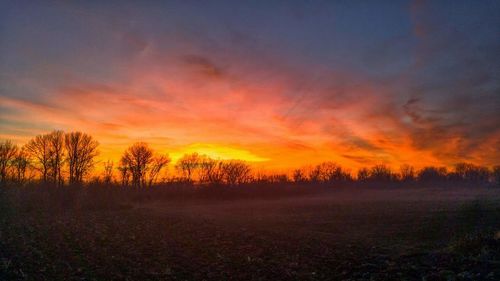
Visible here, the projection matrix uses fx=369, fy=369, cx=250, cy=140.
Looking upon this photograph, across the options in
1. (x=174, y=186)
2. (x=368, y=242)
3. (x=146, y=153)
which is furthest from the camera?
(x=146, y=153)

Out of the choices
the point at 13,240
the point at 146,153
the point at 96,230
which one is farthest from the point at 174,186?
the point at 13,240

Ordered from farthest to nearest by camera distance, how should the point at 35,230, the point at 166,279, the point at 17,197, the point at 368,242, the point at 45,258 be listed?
the point at 17,197 < the point at 35,230 < the point at 368,242 < the point at 45,258 < the point at 166,279

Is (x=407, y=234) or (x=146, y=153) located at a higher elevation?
(x=146, y=153)

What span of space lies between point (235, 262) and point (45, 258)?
1016 cm

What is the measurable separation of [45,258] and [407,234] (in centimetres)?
2802

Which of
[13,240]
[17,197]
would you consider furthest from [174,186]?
[13,240]

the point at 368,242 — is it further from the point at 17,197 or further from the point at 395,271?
the point at 17,197

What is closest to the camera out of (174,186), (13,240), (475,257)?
(475,257)

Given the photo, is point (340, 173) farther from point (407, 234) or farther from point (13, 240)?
point (13, 240)

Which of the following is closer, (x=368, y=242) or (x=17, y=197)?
(x=368, y=242)

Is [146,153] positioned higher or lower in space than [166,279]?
higher

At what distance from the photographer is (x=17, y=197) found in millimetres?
52219

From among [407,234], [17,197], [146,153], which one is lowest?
[407,234]

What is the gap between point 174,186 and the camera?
109 metres
